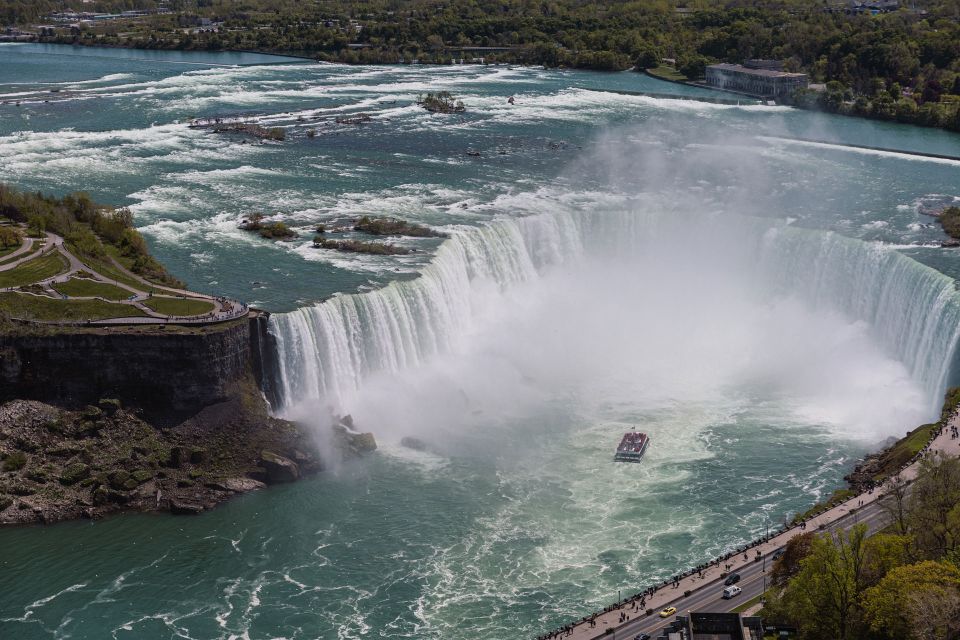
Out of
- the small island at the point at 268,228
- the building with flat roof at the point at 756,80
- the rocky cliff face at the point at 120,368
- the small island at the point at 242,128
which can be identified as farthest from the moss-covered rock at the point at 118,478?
the building with flat roof at the point at 756,80

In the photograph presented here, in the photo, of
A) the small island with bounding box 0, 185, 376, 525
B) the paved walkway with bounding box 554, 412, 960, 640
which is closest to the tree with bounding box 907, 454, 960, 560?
the paved walkway with bounding box 554, 412, 960, 640

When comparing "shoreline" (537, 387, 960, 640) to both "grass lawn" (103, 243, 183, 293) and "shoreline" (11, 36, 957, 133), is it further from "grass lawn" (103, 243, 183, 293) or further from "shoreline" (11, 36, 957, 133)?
"shoreline" (11, 36, 957, 133)

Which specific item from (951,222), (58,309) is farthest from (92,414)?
(951,222)

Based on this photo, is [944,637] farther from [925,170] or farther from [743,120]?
[743,120]

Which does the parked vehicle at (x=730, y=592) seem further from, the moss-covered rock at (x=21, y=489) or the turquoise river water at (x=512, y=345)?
the moss-covered rock at (x=21, y=489)

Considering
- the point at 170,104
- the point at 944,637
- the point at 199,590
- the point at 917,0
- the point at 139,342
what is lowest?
the point at 199,590

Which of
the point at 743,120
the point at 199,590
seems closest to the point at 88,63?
the point at 743,120

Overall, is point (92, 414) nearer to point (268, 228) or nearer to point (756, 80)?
point (268, 228)
